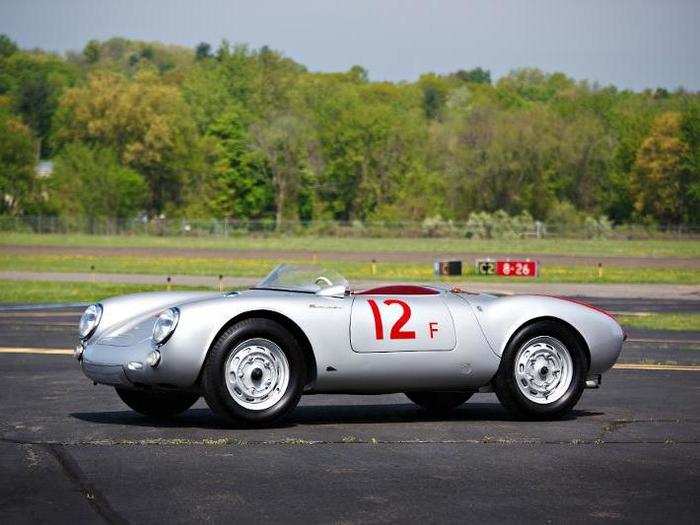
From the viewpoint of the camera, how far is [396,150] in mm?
126688

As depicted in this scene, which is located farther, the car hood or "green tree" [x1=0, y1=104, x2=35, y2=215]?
"green tree" [x1=0, y1=104, x2=35, y2=215]

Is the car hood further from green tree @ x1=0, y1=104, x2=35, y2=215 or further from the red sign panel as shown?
green tree @ x1=0, y1=104, x2=35, y2=215

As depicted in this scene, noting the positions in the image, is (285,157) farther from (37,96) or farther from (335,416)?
(335,416)

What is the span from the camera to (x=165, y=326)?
397 inches

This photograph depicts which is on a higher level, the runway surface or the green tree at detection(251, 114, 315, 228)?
the green tree at detection(251, 114, 315, 228)

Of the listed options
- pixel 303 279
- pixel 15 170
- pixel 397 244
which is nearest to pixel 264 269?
pixel 397 244

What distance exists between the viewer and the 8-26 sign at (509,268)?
4765 cm

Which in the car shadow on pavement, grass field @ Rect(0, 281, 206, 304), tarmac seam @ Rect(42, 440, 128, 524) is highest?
tarmac seam @ Rect(42, 440, 128, 524)

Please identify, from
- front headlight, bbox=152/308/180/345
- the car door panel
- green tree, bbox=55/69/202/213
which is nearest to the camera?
front headlight, bbox=152/308/180/345

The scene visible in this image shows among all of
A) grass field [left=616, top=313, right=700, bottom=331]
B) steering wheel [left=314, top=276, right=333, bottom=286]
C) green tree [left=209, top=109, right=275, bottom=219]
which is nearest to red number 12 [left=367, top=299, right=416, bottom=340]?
steering wheel [left=314, top=276, right=333, bottom=286]

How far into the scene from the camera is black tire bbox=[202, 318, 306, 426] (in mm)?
Result: 10039

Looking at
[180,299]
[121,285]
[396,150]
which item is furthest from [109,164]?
[180,299]

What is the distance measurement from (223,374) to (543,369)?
8.78 feet

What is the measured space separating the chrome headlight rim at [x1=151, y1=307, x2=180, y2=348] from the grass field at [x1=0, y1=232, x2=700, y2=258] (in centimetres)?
6527
